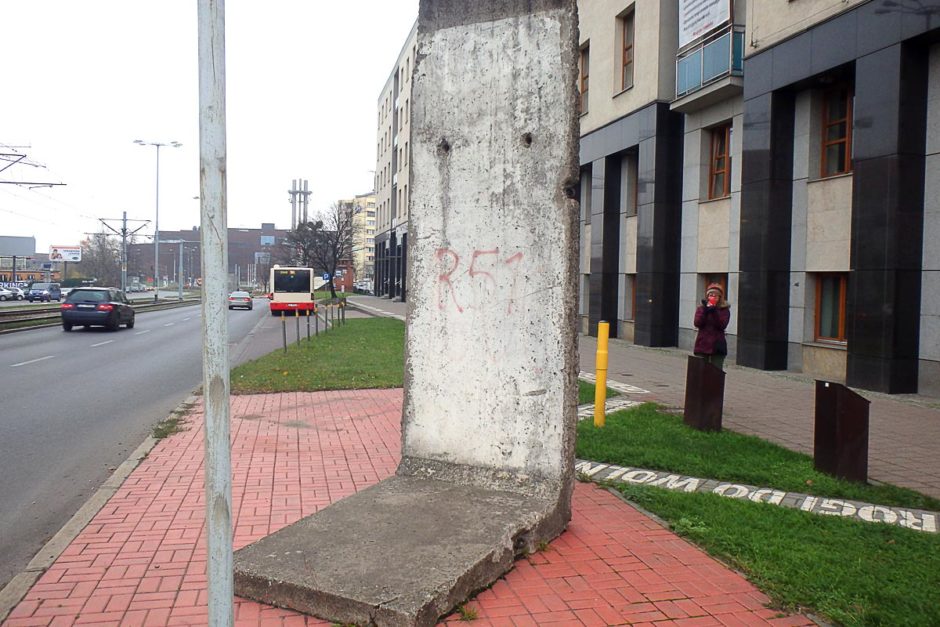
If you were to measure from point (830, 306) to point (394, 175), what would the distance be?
50305mm

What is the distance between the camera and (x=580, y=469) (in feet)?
22.4

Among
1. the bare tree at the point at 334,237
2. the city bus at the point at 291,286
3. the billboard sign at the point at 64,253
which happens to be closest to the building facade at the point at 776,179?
the city bus at the point at 291,286

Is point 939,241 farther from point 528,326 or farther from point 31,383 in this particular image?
point 31,383

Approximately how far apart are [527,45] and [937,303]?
31.4ft

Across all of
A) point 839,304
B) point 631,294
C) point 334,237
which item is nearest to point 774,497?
point 839,304

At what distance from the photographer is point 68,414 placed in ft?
33.2

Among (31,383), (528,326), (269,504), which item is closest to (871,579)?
(528,326)

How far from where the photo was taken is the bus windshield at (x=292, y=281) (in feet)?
141

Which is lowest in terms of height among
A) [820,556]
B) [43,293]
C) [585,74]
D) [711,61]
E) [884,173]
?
[43,293]

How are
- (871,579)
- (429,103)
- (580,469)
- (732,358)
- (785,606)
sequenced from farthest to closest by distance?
(732,358)
(580,469)
(429,103)
(871,579)
(785,606)

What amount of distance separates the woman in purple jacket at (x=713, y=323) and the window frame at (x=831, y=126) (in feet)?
19.6

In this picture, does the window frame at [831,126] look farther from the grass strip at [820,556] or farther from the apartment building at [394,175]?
the apartment building at [394,175]

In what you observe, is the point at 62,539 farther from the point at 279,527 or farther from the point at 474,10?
the point at 474,10

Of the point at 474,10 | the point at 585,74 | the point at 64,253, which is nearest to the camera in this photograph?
the point at 474,10
